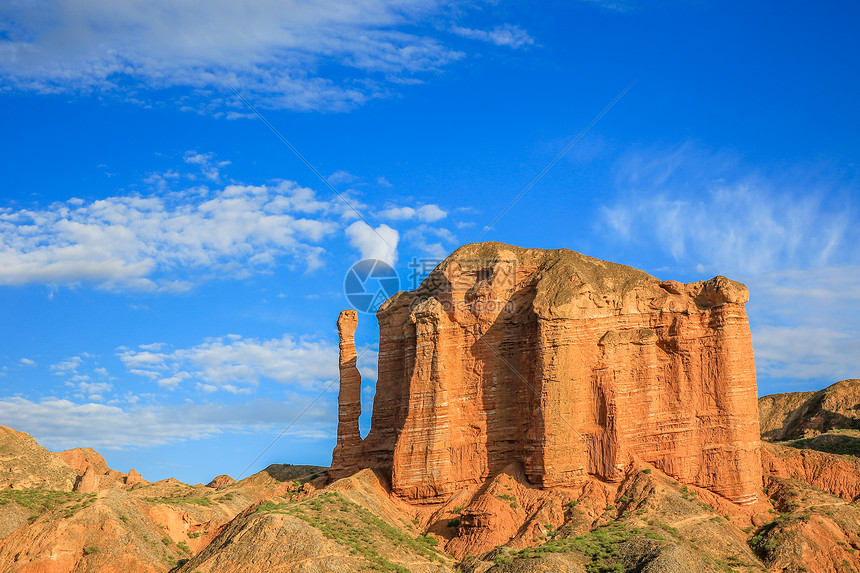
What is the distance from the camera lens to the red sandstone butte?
4638 cm

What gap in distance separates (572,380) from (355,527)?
46.4 ft

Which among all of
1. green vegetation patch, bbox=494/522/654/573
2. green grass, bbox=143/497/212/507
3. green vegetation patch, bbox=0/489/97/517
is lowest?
green vegetation patch, bbox=494/522/654/573

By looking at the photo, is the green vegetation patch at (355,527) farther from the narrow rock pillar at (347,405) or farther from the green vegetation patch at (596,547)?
the narrow rock pillar at (347,405)

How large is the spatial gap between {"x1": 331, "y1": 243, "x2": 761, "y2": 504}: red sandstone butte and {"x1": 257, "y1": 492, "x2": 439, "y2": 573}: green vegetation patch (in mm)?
4036

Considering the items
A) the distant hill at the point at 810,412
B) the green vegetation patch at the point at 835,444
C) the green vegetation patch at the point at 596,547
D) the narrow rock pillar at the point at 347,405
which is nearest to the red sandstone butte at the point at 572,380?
the narrow rock pillar at the point at 347,405

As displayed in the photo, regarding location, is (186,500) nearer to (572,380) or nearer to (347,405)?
(347,405)

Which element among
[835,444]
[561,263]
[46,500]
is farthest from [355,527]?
[835,444]

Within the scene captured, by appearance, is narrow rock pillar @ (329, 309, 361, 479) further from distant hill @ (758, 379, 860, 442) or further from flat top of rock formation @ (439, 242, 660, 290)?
distant hill @ (758, 379, 860, 442)

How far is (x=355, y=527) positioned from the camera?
141 ft

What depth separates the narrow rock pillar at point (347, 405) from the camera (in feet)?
178

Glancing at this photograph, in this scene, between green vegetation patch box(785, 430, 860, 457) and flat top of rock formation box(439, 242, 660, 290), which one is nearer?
flat top of rock formation box(439, 242, 660, 290)

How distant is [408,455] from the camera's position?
48531mm

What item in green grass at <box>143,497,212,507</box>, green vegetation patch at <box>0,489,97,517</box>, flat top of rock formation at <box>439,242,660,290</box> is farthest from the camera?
green grass at <box>143,497,212,507</box>

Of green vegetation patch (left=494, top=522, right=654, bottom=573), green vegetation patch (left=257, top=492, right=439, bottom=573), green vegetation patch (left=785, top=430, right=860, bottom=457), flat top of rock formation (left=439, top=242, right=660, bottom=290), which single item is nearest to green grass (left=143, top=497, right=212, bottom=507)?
green vegetation patch (left=257, top=492, right=439, bottom=573)
